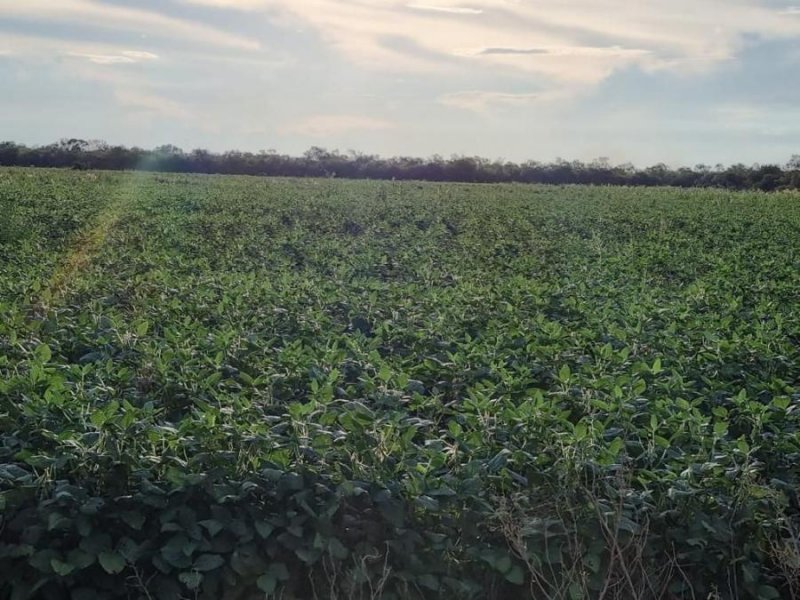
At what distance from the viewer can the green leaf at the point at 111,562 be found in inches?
134

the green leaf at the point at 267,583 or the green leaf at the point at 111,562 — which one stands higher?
the green leaf at the point at 111,562

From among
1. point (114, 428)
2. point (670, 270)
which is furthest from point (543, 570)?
point (670, 270)

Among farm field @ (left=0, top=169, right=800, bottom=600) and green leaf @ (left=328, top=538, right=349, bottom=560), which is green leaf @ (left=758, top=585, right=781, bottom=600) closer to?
farm field @ (left=0, top=169, right=800, bottom=600)

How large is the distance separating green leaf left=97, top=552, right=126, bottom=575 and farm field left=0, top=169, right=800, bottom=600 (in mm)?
11

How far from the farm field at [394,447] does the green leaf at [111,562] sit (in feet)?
0.03

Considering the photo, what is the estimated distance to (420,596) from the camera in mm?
3615

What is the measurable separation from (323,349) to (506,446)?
173cm

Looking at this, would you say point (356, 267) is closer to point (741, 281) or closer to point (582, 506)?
point (741, 281)

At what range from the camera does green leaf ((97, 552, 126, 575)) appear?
11.1 feet

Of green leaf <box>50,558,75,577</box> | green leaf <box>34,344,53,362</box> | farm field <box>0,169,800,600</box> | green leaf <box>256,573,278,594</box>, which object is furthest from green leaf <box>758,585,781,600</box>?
green leaf <box>34,344,53,362</box>

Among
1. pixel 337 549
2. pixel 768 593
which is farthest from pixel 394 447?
pixel 768 593

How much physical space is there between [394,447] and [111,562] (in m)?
1.18

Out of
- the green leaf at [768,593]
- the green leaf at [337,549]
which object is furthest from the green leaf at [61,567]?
the green leaf at [768,593]

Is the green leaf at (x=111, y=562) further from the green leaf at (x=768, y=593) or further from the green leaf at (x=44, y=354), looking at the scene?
the green leaf at (x=768, y=593)
